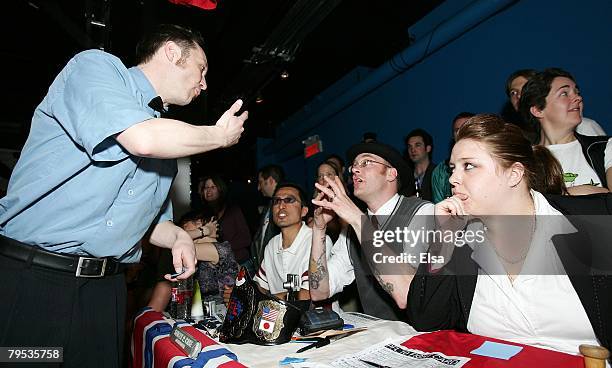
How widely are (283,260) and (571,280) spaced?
6.36ft

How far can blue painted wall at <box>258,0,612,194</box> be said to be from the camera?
3.56 meters

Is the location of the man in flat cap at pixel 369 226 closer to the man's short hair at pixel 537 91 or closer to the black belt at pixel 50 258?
the man's short hair at pixel 537 91

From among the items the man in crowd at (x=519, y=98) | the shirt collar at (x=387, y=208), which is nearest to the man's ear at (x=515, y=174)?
the shirt collar at (x=387, y=208)

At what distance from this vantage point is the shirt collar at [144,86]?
4.74 feet

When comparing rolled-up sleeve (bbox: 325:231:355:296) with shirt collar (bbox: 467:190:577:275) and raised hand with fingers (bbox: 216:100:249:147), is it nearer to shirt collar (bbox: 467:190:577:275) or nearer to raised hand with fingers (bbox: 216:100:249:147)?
shirt collar (bbox: 467:190:577:275)

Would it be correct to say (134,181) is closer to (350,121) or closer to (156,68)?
(156,68)

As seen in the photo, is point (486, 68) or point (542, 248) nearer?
point (542, 248)

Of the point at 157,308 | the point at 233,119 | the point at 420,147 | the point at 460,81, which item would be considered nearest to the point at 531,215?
the point at 233,119

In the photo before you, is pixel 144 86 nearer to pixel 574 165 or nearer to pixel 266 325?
pixel 266 325

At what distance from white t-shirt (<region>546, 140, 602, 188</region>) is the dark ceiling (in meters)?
3.07

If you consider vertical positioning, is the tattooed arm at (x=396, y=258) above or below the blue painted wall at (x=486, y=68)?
below

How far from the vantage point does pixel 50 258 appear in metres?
1.27

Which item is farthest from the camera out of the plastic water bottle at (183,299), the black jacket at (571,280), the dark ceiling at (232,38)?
the dark ceiling at (232,38)

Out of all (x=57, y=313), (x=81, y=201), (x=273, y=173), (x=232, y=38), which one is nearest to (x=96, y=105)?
(x=81, y=201)
